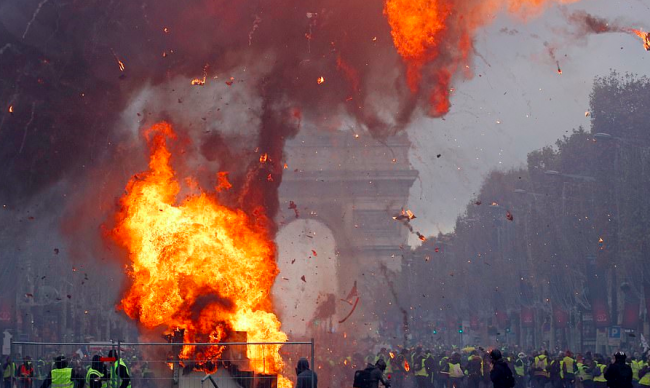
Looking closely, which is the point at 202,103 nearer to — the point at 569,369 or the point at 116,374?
the point at 116,374

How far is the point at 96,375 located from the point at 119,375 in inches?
21.5

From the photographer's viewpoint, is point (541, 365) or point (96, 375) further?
point (541, 365)

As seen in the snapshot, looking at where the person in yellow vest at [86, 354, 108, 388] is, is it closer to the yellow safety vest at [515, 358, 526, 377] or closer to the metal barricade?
the metal barricade

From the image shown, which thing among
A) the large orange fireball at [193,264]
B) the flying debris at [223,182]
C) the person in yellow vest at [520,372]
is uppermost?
the flying debris at [223,182]

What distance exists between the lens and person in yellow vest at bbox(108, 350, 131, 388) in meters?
17.0

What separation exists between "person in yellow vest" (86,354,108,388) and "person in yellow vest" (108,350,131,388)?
14 cm

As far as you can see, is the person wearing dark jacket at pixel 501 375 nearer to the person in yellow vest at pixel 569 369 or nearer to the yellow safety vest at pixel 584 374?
the yellow safety vest at pixel 584 374

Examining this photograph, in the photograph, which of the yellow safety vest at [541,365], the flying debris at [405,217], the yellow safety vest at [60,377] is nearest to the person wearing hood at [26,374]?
the yellow safety vest at [60,377]

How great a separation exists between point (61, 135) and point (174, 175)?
2.57 meters

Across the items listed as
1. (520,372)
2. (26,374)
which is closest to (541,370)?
(520,372)

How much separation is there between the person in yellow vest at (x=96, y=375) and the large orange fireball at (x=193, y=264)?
1957mm

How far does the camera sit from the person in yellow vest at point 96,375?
17281 mm

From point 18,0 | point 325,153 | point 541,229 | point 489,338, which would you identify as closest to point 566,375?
point 18,0

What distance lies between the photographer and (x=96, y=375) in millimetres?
17453
